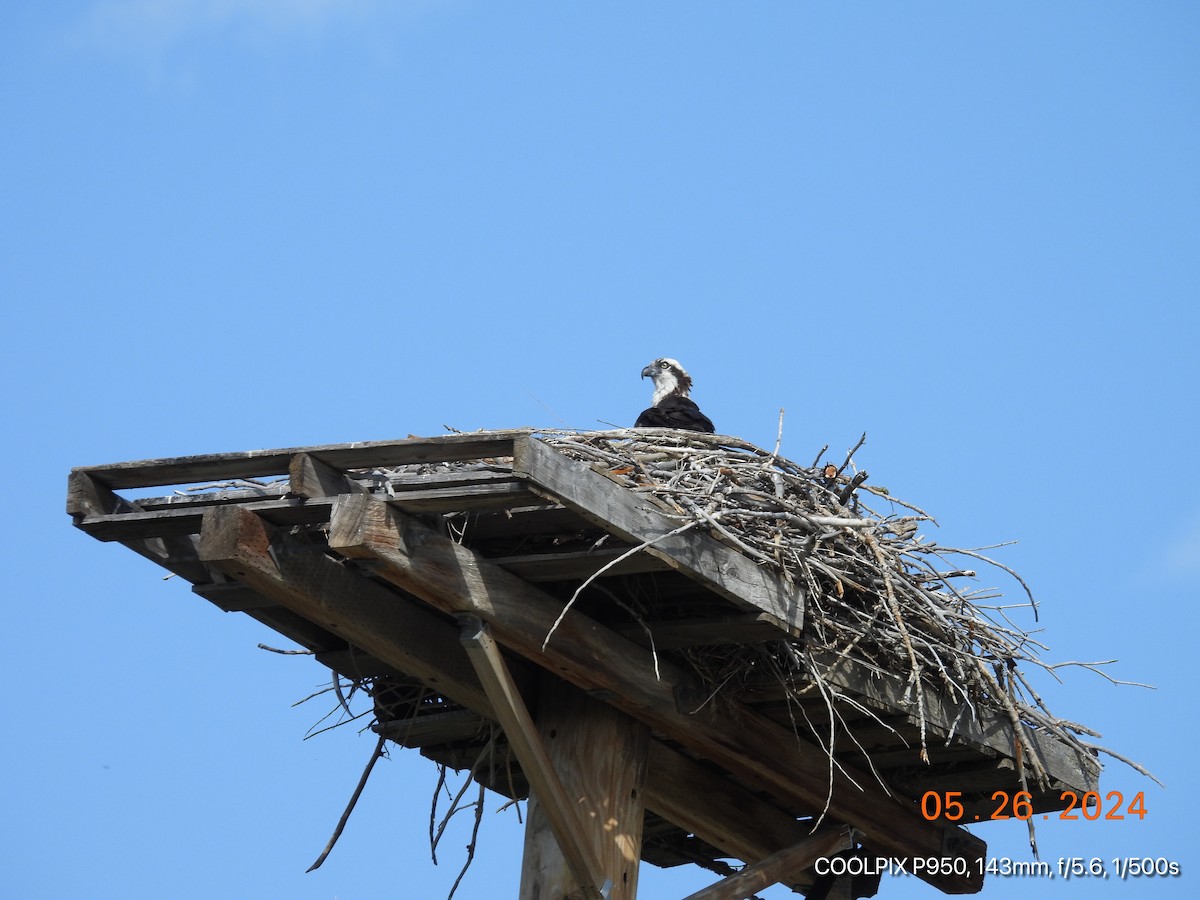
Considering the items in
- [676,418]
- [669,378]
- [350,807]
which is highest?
[669,378]

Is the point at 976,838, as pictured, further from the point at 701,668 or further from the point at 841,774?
the point at 701,668

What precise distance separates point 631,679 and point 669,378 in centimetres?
482

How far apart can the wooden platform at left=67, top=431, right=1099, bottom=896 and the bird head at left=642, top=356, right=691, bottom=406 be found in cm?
377

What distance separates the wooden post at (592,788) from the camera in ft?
18.4

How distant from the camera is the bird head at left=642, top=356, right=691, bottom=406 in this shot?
33.5ft

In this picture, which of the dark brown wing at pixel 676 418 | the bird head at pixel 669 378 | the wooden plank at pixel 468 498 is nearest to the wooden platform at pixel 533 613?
the wooden plank at pixel 468 498

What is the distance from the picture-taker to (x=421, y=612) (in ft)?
18.6

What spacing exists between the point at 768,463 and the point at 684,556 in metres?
0.97

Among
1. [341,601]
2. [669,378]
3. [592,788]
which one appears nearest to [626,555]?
[341,601]

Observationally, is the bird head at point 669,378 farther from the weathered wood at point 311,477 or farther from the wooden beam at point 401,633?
the weathered wood at point 311,477

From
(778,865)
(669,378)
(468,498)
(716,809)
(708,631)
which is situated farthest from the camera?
(669,378)

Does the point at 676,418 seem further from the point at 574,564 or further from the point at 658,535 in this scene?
the point at 658,535

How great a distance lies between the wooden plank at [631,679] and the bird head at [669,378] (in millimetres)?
3762

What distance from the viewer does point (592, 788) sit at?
18.7 feet
